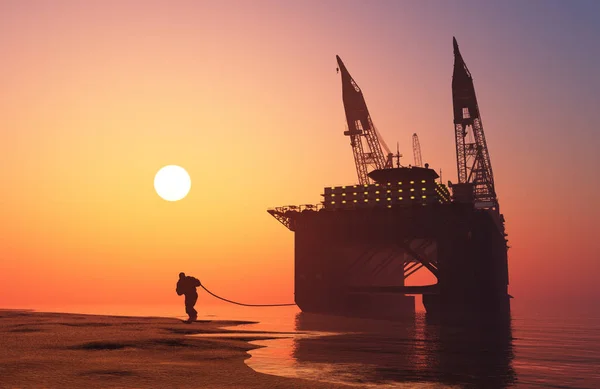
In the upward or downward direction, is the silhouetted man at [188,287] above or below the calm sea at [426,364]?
above

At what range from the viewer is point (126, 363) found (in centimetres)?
1445

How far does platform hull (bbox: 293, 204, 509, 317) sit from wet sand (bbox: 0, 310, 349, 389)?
167 ft

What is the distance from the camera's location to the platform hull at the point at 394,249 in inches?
2665

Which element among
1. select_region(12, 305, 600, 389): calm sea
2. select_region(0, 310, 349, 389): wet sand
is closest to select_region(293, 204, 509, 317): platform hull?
select_region(12, 305, 600, 389): calm sea

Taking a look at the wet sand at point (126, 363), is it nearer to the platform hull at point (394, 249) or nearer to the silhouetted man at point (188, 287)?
the silhouetted man at point (188, 287)

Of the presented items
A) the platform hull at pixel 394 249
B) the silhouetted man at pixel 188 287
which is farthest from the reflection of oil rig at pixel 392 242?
the silhouetted man at pixel 188 287

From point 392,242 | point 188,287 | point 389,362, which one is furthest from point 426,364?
point 392,242

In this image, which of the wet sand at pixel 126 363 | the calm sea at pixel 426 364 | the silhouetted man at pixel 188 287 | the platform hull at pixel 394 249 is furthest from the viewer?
the platform hull at pixel 394 249

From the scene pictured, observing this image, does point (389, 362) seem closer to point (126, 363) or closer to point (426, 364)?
point (426, 364)

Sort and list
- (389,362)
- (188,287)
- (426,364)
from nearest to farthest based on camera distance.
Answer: (426,364)
(389,362)
(188,287)

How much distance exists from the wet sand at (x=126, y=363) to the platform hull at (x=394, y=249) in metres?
50.9

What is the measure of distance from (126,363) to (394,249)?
68579mm

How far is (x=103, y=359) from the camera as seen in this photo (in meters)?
15.2

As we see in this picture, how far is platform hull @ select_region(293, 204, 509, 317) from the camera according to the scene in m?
67.7
